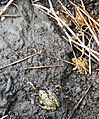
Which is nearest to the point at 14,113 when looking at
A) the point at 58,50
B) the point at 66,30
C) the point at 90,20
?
the point at 58,50

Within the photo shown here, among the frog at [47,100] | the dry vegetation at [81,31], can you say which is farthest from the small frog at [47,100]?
the dry vegetation at [81,31]

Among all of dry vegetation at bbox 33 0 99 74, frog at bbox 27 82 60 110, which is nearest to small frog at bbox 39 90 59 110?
frog at bbox 27 82 60 110

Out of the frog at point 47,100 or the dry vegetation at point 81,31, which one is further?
the dry vegetation at point 81,31

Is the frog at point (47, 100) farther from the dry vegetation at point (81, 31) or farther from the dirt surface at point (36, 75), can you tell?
the dry vegetation at point (81, 31)

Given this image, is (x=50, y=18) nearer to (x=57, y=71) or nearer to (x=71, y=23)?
(x=71, y=23)

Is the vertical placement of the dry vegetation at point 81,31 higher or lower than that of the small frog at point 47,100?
higher
